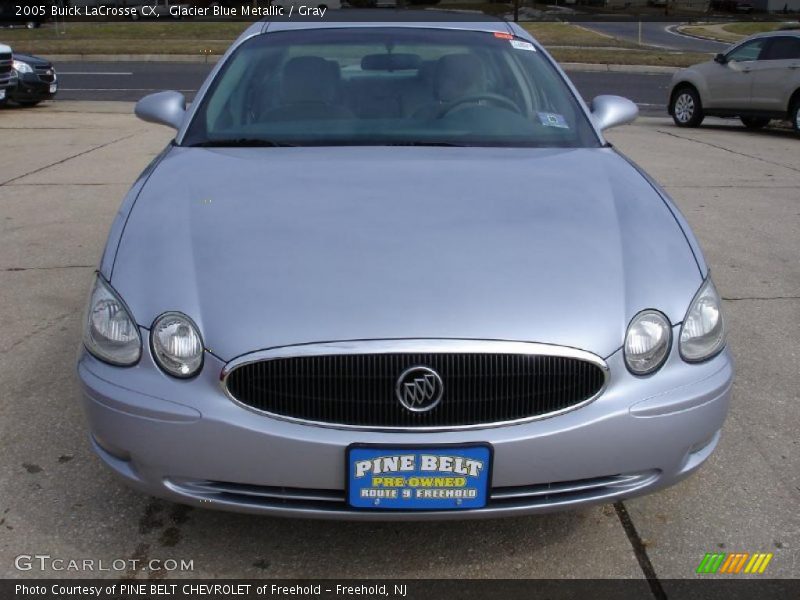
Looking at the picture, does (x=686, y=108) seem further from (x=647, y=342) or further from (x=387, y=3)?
(x=387, y=3)

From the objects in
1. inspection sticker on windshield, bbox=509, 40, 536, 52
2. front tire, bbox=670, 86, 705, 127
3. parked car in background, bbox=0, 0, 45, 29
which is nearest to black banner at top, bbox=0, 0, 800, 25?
parked car in background, bbox=0, 0, 45, 29

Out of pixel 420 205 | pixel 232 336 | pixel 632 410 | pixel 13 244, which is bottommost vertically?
pixel 13 244

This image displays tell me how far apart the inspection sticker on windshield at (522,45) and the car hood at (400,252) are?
1.03 m

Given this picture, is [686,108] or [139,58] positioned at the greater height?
[686,108]

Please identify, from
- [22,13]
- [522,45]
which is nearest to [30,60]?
[522,45]

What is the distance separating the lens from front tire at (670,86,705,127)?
13586 millimetres

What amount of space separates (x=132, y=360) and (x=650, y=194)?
1.80 metres

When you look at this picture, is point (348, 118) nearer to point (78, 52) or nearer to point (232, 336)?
point (232, 336)

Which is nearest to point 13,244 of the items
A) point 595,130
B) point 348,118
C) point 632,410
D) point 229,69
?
point 229,69

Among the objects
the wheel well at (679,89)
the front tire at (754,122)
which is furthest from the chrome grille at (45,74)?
the front tire at (754,122)

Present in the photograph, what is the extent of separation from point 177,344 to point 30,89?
Result: 1267 centimetres

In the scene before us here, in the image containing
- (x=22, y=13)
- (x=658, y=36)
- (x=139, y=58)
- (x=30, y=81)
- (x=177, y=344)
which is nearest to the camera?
(x=177, y=344)

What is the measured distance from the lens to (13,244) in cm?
612

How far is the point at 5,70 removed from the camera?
43.4 feet
